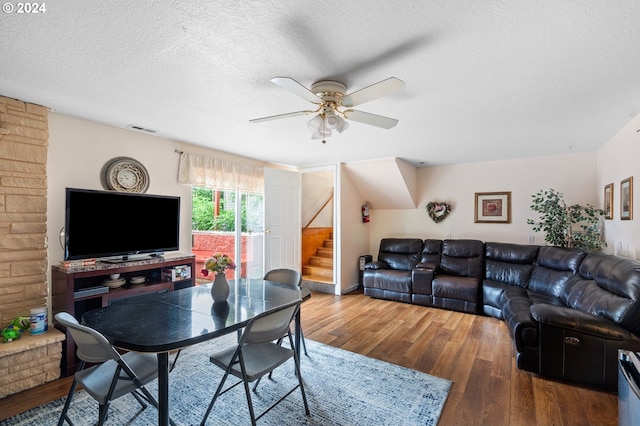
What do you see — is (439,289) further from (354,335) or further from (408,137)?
(408,137)

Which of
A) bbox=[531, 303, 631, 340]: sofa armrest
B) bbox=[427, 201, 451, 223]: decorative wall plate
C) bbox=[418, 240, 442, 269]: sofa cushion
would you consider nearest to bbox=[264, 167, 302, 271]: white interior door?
bbox=[418, 240, 442, 269]: sofa cushion

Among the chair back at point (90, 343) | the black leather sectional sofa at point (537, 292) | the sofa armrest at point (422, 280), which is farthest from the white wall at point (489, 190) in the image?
the chair back at point (90, 343)

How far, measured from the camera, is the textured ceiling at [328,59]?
4.60ft

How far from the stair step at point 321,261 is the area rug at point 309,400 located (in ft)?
10.5

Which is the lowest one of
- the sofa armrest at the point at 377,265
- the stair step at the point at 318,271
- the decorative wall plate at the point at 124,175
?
the stair step at the point at 318,271

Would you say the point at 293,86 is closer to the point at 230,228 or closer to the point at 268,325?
the point at 268,325

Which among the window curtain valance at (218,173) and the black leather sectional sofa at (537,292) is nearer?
the black leather sectional sofa at (537,292)

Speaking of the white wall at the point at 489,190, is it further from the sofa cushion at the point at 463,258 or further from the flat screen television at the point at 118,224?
the flat screen television at the point at 118,224

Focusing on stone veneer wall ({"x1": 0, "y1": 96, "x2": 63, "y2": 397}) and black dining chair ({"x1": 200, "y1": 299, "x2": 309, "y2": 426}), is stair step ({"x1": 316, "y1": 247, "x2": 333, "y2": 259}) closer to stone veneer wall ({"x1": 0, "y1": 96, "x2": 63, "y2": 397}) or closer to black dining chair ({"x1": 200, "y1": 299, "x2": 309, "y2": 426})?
black dining chair ({"x1": 200, "y1": 299, "x2": 309, "y2": 426})

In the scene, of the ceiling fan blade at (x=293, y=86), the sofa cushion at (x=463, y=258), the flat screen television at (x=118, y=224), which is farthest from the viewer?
the sofa cushion at (x=463, y=258)

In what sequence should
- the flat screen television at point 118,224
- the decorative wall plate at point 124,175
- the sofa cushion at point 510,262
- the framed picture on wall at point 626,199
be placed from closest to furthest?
the flat screen television at point 118,224 < the framed picture on wall at point 626,199 < the decorative wall plate at point 124,175 < the sofa cushion at point 510,262

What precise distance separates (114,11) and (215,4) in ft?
Result: 1.68

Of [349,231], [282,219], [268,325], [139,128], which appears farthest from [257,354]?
[349,231]

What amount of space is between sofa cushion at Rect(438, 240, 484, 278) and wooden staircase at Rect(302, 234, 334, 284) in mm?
2016
